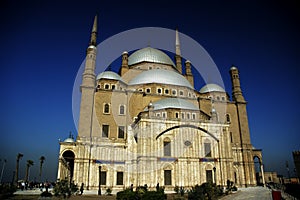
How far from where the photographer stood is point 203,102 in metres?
32.1

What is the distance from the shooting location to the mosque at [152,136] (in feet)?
74.8

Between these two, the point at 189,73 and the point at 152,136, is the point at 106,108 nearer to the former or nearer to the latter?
the point at 152,136

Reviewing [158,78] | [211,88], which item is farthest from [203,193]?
[211,88]

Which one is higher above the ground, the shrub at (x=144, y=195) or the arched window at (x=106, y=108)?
the arched window at (x=106, y=108)

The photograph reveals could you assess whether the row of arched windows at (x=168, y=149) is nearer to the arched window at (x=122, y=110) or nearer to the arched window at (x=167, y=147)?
the arched window at (x=167, y=147)

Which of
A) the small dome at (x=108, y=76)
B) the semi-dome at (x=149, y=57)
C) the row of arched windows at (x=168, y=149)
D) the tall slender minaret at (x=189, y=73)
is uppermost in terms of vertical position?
the semi-dome at (x=149, y=57)

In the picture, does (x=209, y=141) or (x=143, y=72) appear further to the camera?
(x=143, y=72)

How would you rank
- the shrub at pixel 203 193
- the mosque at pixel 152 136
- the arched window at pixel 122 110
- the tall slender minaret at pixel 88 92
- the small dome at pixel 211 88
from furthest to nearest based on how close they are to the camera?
1. the small dome at pixel 211 88
2. the arched window at pixel 122 110
3. the tall slender minaret at pixel 88 92
4. the mosque at pixel 152 136
5. the shrub at pixel 203 193

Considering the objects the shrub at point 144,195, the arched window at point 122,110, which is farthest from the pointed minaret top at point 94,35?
the shrub at point 144,195

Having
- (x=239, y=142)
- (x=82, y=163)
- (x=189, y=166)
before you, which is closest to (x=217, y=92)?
(x=239, y=142)

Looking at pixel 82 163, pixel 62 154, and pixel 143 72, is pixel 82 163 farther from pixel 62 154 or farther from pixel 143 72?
pixel 143 72

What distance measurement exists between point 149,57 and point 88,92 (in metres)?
12.7

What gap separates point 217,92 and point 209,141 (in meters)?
11.0

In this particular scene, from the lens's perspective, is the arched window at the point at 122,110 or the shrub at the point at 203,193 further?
the arched window at the point at 122,110
